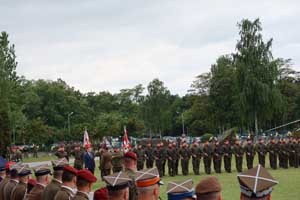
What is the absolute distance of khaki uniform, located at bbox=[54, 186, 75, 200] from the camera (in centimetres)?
620

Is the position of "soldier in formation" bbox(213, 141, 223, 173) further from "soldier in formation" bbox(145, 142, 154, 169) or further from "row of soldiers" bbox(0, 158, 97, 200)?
"row of soldiers" bbox(0, 158, 97, 200)

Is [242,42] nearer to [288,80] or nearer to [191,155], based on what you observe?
[191,155]

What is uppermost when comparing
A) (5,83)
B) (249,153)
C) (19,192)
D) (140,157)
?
(5,83)

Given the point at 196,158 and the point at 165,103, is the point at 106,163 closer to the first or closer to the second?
the point at 196,158

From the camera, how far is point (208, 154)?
2431 cm

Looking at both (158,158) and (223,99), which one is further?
(223,99)

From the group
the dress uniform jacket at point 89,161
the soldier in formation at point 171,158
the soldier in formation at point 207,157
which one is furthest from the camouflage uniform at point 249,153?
the dress uniform jacket at point 89,161

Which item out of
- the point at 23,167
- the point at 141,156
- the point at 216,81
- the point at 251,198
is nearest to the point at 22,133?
the point at 216,81

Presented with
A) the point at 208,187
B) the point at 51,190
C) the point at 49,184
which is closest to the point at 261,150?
the point at 49,184

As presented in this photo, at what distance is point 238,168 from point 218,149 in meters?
1.26

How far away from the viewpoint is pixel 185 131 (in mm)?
103688

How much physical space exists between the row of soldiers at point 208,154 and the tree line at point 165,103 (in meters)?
17.8

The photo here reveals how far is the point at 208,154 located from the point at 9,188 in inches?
651

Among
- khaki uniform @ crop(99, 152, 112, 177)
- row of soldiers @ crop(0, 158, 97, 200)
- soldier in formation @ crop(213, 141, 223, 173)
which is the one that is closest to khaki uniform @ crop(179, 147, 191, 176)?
soldier in formation @ crop(213, 141, 223, 173)
